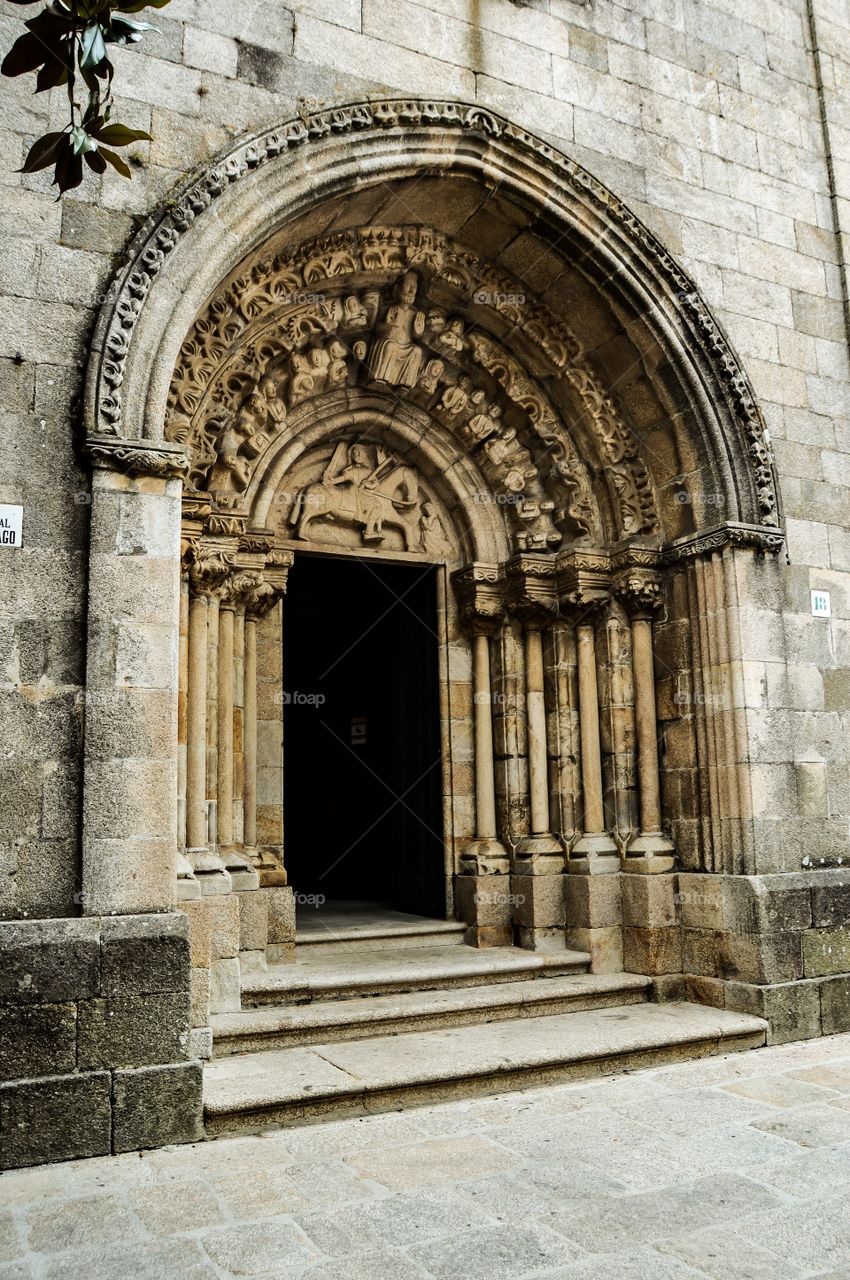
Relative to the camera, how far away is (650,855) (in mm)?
5281

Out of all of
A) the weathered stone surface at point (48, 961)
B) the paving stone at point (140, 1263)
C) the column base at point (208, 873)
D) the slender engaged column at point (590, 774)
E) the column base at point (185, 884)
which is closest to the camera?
the paving stone at point (140, 1263)

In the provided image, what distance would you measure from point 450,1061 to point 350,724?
4.98 metres

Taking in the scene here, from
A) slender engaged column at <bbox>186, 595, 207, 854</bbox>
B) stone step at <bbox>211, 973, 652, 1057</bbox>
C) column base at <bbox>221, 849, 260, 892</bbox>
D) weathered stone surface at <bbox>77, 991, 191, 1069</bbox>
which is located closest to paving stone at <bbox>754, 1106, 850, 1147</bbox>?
stone step at <bbox>211, 973, 652, 1057</bbox>

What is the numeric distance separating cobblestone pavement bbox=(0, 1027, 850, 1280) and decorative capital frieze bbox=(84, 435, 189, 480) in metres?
2.33

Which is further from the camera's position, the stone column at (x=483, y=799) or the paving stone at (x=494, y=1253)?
the stone column at (x=483, y=799)

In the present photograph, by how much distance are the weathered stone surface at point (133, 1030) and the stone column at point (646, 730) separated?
2.65 metres

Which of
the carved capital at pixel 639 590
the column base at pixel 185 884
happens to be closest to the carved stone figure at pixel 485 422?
the carved capital at pixel 639 590

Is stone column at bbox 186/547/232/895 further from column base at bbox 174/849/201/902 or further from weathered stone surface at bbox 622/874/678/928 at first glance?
weathered stone surface at bbox 622/874/678/928

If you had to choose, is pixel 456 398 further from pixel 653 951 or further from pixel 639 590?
pixel 653 951

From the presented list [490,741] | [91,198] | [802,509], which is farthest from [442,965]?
[91,198]

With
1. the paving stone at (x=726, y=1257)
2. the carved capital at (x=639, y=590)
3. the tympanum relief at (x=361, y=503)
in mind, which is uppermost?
the tympanum relief at (x=361, y=503)

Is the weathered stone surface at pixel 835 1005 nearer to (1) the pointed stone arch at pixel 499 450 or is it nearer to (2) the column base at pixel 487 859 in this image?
(1) the pointed stone arch at pixel 499 450

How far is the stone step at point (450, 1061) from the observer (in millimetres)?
3602

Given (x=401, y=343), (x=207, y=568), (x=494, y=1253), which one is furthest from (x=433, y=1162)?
(x=401, y=343)
